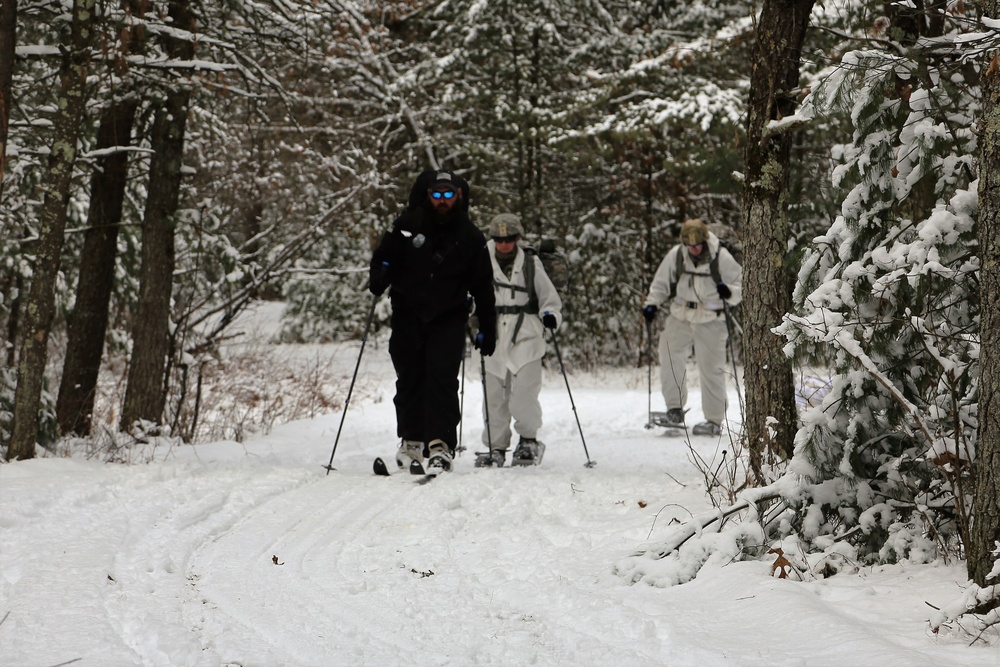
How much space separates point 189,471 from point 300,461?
6.64 ft

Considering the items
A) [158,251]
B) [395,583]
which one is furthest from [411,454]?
[158,251]

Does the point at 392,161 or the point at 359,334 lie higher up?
the point at 392,161

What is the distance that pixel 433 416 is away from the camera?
7.05 m

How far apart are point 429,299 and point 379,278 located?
42 centimetres

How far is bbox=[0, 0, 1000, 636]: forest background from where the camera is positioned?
403 cm

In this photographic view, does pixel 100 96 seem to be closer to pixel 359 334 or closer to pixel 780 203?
pixel 780 203

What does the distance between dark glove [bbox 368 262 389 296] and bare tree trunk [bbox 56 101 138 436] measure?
3495mm

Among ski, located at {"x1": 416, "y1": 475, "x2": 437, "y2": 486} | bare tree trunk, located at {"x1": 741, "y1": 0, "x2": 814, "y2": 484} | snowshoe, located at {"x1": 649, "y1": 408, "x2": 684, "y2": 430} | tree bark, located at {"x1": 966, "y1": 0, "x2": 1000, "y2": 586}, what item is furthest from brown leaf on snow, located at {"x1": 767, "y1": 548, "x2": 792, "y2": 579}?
snowshoe, located at {"x1": 649, "y1": 408, "x2": 684, "y2": 430}

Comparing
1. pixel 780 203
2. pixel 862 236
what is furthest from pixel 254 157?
pixel 862 236

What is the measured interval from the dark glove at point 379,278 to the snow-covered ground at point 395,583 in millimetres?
1490

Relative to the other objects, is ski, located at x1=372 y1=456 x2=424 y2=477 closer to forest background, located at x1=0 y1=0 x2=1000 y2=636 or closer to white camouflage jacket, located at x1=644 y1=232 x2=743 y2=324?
forest background, located at x1=0 y1=0 x2=1000 y2=636

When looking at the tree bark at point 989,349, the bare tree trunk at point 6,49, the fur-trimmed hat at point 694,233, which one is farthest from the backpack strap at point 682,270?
the bare tree trunk at point 6,49

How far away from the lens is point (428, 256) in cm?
711

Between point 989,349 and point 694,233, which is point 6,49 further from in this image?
point 694,233
